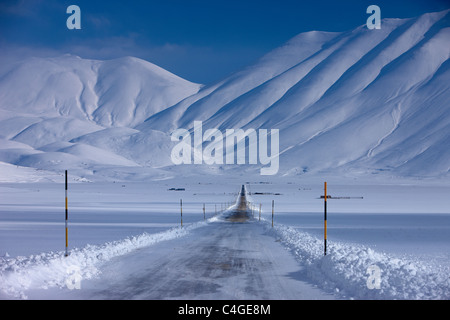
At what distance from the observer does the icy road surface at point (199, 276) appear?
35.2 ft

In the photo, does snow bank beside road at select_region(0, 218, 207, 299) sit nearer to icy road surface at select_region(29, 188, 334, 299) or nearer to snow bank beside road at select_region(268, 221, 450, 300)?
icy road surface at select_region(29, 188, 334, 299)

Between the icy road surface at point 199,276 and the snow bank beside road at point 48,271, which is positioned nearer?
the icy road surface at point 199,276

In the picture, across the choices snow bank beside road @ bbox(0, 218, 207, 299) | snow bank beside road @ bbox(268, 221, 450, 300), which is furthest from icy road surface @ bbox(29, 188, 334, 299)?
snow bank beside road @ bbox(268, 221, 450, 300)

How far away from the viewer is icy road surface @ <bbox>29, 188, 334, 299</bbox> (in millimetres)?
10742

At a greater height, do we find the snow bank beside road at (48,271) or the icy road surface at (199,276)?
the snow bank beside road at (48,271)

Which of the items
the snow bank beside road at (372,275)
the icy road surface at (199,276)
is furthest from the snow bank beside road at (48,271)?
the snow bank beside road at (372,275)

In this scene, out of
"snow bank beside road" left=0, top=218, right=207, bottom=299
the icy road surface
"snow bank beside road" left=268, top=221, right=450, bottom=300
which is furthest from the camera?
"snow bank beside road" left=0, top=218, right=207, bottom=299

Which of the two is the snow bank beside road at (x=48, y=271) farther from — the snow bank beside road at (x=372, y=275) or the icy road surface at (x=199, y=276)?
the snow bank beside road at (x=372, y=275)

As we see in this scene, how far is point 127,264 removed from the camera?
48.9 feet

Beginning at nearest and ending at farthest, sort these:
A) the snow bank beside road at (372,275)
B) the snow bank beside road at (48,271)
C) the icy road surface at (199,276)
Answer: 1. the snow bank beside road at (372,275)
2. the icy road surface at (199,276)
3. the snow bank beside road at (48,271)

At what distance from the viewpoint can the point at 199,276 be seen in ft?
42.3

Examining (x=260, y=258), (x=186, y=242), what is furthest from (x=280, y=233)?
(x=260, y=258)

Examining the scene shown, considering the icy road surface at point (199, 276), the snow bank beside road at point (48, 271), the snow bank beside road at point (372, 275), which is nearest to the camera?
the snow bank beside road at point (372, 275)
